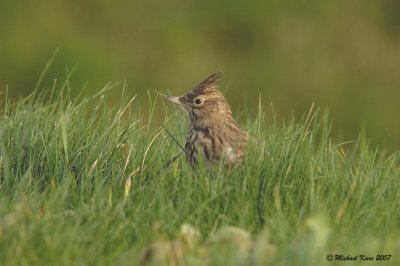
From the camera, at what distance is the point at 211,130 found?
654 centimetres

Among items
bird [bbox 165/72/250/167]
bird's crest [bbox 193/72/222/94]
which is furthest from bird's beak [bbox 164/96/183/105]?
bird's crest [bbox 193/72/222/94]

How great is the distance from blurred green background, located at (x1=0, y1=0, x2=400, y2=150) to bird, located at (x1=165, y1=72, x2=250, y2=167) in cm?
410

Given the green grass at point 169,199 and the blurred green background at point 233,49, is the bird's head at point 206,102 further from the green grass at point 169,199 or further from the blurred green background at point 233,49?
the blurred green background at point 233,49

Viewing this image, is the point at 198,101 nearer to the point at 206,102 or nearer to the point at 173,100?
the point at 206,102

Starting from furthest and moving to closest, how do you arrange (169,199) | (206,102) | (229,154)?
(206,102)
(229,154)
(169,199)

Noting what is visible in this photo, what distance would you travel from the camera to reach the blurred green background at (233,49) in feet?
37.1

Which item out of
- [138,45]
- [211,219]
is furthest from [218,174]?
[138,45]

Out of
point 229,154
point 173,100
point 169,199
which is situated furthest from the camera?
point 173,100

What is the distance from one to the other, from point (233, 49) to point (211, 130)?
577 centimetres

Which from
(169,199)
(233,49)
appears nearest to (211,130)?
Answer: (169,199)

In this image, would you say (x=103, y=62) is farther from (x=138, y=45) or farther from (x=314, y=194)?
(x=314, y=194)

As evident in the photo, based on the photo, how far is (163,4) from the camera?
12383 mm

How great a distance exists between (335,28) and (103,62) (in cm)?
282

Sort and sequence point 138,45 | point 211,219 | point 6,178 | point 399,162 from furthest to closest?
point 138,45, point 399,162, point 6,178, point 211,219
